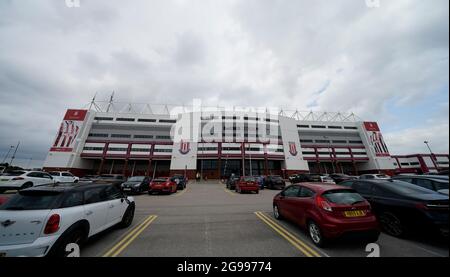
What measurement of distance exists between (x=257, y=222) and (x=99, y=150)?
161ft

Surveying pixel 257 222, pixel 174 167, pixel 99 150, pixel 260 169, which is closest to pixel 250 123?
pixel 260 169

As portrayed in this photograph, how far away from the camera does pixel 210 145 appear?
44.8m

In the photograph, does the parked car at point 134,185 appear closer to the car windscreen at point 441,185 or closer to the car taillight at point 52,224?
the car taillight at point 52,224

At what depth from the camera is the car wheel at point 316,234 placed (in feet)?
13.0

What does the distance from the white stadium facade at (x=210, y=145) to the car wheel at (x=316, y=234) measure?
122 feet

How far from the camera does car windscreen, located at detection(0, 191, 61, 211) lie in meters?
3.28

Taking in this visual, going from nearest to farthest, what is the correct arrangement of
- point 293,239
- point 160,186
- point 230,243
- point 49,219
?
point 49,219 → point 230,243 → point 293,239 → point 160,186

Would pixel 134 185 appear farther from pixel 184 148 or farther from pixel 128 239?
pixel 184 148

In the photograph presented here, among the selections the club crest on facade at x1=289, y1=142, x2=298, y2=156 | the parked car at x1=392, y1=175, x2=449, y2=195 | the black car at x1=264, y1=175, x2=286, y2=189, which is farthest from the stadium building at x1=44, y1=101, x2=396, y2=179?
the parked car at x1=392, y1=175, x2=449, y2=195

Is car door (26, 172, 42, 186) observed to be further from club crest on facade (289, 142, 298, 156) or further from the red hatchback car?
club crest on facade (289, 142, 298, 156)

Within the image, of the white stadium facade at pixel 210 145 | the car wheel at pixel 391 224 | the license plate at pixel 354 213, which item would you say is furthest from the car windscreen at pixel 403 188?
the white stadium facade at pixel 210 145

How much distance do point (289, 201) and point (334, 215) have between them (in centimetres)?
176

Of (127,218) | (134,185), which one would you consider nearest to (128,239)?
(127,218)

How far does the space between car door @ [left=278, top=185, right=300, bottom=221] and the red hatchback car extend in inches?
16.8
